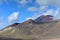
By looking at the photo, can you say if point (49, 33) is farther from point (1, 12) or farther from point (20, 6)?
point (1, 12)

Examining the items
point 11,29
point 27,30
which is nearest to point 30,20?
point 27,30

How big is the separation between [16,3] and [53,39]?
2.28 m

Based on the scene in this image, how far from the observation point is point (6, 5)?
754cm

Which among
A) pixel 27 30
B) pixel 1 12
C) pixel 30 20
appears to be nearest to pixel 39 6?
pixel 30 20

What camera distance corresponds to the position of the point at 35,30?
7.30 meters

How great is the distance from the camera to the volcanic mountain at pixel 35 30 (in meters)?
7.20

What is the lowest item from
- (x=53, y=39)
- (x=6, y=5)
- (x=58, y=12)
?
(x=53, y=39)

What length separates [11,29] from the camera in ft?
24.3

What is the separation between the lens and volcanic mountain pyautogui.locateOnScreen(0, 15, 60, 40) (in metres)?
7.20

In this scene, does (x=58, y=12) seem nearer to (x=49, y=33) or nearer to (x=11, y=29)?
(x=49, y=33)

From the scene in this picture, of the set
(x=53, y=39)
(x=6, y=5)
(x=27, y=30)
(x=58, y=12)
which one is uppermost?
(x=6, y=5)

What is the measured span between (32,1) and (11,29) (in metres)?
1.55

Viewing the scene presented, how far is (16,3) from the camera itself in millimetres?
7480

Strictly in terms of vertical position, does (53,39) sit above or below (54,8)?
below
